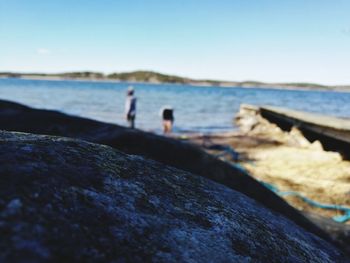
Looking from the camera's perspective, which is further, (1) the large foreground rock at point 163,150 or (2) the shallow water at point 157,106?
(2) the shallow water at point 157,106

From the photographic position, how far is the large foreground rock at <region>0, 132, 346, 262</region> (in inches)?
37.5

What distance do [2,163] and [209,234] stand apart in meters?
0.78

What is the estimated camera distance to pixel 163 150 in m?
3.30

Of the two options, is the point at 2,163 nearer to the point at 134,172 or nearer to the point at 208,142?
the point at 134,172

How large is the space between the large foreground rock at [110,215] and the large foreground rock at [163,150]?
134 cm

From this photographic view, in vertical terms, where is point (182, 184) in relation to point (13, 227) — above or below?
below

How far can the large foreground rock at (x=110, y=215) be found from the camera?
3.13 ft

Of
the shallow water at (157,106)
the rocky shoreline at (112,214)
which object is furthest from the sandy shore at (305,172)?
the shallow water at (157,106)

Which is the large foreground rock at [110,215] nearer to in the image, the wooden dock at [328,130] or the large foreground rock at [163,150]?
the large foreground rock at [163,150]

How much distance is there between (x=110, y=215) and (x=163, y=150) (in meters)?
2.13

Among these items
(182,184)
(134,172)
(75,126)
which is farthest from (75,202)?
(75,126)

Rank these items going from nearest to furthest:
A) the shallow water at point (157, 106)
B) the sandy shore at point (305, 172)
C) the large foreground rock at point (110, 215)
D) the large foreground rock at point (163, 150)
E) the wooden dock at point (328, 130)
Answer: the large foreground rock at point (110, 215) → the large foreground rock at point (163, 150) → the sandy shore at point (305, 172) → the wooden dock at point (328, 130) → the shallow water at point (157, 106)

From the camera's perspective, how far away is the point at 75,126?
3686 mm

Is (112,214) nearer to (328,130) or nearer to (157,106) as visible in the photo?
(328,130)
